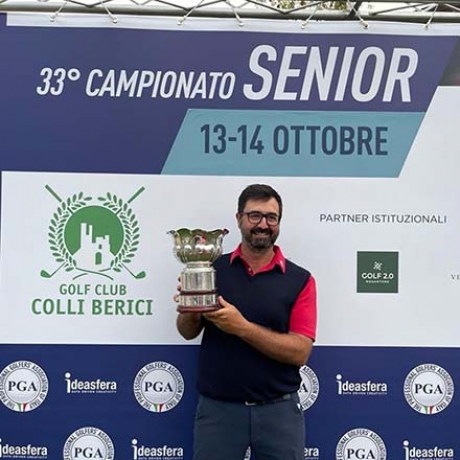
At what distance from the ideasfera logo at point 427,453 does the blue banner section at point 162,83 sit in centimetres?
129

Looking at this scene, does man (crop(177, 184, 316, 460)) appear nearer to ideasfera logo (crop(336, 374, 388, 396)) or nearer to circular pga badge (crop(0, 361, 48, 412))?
ideasfera logo (crop(336, 374, 388, 396))

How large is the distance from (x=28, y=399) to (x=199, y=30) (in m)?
1.81

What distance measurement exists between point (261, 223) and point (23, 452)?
1.51 m

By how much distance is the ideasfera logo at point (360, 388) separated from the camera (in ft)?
10.3

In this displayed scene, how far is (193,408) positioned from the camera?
3129 millimetres

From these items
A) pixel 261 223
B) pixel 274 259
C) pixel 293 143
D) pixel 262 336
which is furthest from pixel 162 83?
pixel 262 336

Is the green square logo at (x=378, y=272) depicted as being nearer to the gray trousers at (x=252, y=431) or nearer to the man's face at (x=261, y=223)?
Result: the man's face at (x=261, y=223)

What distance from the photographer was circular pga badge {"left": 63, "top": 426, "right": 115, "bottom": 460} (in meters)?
3.12

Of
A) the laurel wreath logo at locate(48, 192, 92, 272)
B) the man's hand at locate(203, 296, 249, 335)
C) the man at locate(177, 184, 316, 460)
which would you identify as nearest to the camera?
the man's hand at locate(203, 296, 249, 335)

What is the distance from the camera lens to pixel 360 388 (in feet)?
10.3

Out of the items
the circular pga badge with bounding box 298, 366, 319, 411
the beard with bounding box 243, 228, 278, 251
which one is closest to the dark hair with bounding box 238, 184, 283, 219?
the beard with bounding box 243, 228, 278, 251

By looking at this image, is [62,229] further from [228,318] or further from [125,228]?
[228,318]

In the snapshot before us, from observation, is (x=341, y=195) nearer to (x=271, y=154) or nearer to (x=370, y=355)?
(x=271, y=154)

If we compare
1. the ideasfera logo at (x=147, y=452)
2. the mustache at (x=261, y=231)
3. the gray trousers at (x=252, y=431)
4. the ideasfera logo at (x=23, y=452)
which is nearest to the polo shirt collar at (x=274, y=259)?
the mustache at (x=261, y=231)
